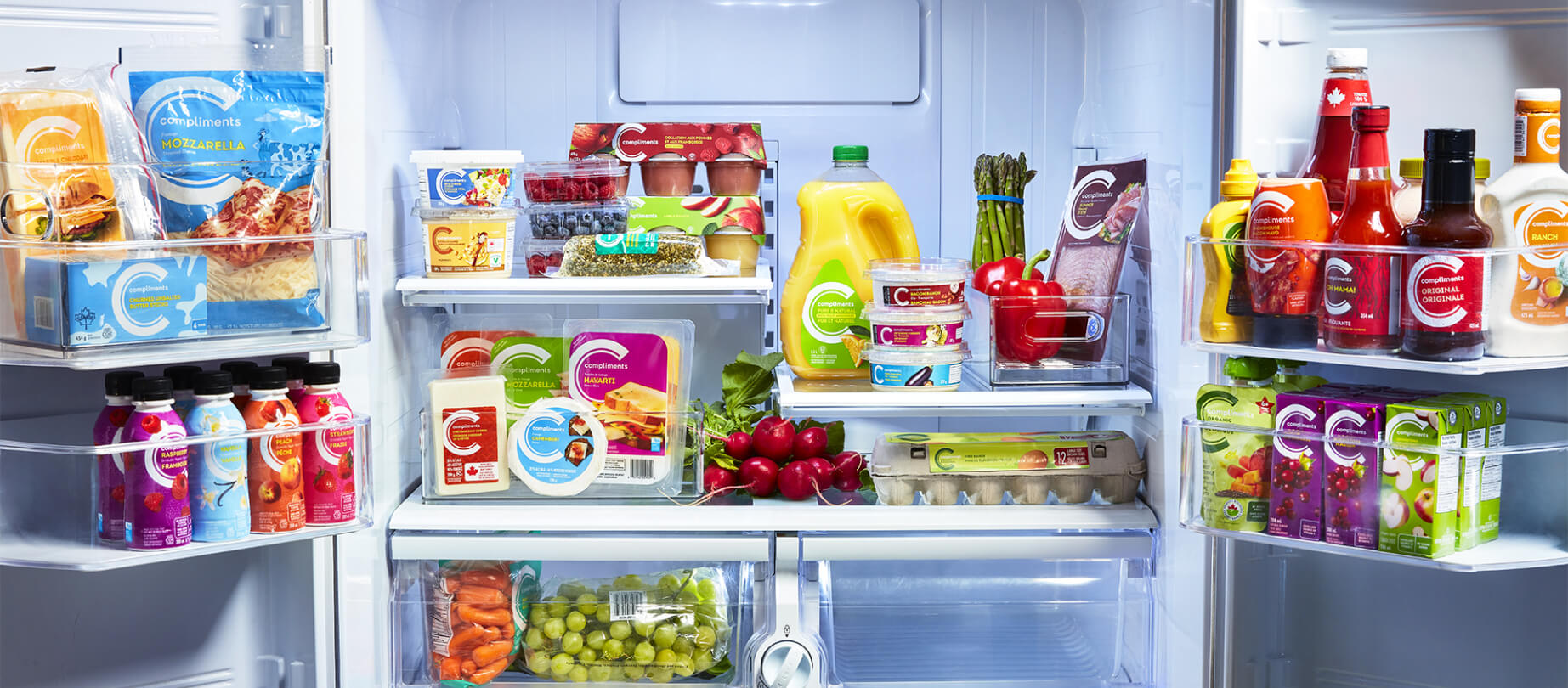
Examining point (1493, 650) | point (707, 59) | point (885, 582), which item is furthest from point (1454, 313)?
point (707, 59)

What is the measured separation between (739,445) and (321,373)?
0.73 metres

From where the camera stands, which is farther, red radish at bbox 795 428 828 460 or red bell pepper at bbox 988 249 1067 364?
red radish at bbox 795 428 828 460

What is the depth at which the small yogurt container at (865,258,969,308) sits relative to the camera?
190 centimetres

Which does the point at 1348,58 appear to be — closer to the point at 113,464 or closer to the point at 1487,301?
the point at 1487,301

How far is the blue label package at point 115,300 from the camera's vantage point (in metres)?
1.43

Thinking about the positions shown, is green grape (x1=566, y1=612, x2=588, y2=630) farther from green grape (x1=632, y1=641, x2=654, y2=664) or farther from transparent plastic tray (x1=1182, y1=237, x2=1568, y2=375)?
transparent plastic tray (x1=1182, y1=237, x2=1568, y2=375)

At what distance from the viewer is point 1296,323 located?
155 cm

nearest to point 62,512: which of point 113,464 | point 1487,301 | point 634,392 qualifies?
point 113,464

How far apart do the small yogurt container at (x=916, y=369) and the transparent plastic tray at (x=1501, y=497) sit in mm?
406

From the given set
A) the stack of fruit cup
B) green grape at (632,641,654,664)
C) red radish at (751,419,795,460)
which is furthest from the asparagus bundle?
green grape at (632,641,654,664)

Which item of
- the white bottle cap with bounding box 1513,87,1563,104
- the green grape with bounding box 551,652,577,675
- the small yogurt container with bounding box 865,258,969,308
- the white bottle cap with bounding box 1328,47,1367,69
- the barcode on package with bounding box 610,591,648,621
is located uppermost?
the white bottle cap with bounding box 1328,47,1367,69

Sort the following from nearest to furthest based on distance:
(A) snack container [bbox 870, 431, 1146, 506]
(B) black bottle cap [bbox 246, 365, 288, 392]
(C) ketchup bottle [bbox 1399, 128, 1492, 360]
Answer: (C) ketchup bottle [bbox 1399, 128, 1492, 360]
(B) black bottle cap [bbox 246, 365, 288, 392]
(A) snack container [bbox 870, 431, 1146, 506]

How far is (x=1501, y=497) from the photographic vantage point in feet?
5.29

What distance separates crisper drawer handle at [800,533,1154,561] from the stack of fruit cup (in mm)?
241
